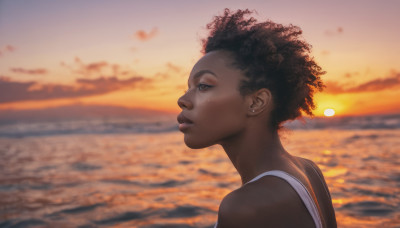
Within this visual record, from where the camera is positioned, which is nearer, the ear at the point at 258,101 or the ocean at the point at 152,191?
the ear at the point at 258,101

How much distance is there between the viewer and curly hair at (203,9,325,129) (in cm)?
201

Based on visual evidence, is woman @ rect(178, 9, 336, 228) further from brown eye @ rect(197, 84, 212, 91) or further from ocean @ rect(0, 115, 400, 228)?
ocean @ rect(0, 115, 400, 228)

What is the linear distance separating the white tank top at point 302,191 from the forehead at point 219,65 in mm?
571

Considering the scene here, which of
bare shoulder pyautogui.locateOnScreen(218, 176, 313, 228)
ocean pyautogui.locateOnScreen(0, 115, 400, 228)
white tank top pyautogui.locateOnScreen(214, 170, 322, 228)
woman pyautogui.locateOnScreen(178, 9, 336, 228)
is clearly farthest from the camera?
ocean pyautogui.locateOnScreen(0, 115, 400, 228)

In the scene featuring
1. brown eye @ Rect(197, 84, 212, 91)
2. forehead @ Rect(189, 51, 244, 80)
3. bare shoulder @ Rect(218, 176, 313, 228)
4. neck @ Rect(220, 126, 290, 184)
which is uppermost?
forehead @ Rect(189, 51, 244, 80)

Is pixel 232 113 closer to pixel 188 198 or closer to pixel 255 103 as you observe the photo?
pixel 255 103

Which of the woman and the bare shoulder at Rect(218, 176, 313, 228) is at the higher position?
the woman

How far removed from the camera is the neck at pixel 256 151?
2.00 m

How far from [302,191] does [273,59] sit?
2.41ft

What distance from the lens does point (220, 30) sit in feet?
7.54

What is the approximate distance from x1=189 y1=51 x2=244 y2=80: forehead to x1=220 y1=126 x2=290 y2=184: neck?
13.8 inches

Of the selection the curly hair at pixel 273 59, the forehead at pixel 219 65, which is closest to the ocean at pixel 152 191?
the curly hair at pixel 273 59

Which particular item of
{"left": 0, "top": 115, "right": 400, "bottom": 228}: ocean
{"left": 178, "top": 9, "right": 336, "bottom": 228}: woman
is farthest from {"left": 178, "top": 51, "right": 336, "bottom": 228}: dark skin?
{"left": 0, "top": 115, "right": 400, "bottom": 228}: ocean

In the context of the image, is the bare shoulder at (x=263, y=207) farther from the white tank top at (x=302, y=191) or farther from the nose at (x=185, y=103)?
the nose at (x=185, y=103)
